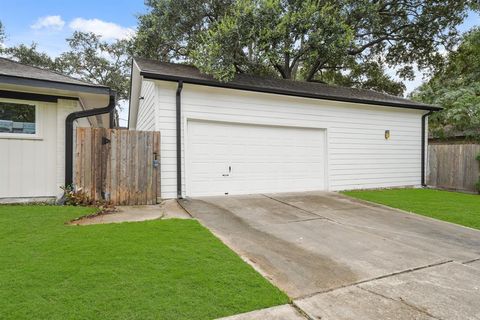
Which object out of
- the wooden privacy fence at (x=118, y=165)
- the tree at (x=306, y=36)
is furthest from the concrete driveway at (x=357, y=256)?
the tree at (x=306, y=36)

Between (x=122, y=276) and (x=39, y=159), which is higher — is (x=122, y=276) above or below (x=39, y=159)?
below

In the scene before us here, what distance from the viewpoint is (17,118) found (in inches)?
245

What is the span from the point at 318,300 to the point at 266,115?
6173mm

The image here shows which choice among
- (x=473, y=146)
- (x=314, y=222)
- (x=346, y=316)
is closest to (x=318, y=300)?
(x=346, y=316)

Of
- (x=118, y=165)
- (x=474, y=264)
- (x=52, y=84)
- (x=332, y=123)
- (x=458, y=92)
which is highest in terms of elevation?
(x=458, y=92)

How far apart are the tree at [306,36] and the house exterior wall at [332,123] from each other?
0.93 meters

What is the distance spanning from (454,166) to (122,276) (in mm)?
11748

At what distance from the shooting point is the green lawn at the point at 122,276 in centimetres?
221

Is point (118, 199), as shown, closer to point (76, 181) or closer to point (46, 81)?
point (76, 181)

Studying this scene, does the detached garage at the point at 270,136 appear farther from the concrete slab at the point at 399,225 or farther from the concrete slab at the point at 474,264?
the concrete slab at the point at 474,264

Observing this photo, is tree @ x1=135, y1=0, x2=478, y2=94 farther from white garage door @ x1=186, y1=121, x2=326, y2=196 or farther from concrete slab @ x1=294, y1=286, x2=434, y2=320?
concrete slab @ x1=294, y1=286, x2=434, y2=320

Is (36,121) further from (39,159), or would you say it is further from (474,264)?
(474,264)

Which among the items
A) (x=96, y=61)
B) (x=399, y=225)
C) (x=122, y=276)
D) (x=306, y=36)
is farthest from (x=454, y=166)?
(x=96, y=61)

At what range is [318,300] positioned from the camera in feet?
8.15
